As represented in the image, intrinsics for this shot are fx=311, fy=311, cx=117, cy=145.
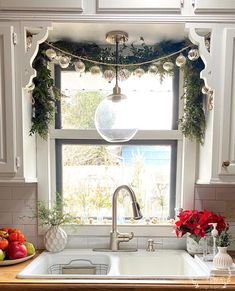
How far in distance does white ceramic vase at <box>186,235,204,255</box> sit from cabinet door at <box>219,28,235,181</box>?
465mm

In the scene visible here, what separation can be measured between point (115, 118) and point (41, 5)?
27.3 inches

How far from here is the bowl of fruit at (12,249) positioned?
1.67 meters

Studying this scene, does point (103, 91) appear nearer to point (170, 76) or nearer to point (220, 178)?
point (170, 76)

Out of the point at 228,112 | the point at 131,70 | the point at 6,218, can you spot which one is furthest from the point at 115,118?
the point at 6,218

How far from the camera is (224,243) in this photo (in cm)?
162

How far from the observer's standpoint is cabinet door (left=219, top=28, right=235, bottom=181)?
5.20ft

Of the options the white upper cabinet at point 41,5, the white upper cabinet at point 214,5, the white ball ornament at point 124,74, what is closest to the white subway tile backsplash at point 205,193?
the white ball ornament at point 124,74

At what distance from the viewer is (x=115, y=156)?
6.89 ft

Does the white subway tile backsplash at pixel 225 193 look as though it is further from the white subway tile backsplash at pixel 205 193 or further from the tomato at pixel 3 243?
the tomato at pixel 3 243

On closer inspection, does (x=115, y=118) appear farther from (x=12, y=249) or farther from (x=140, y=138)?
(x=12, y=249)

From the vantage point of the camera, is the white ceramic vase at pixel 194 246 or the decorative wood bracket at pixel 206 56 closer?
the decorative wood bracket at pixel 206 56

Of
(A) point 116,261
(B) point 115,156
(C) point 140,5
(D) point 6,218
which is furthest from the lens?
(B) point 115,156

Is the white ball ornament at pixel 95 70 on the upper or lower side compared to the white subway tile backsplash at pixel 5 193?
upper

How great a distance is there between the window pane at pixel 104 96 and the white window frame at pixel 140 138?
Result: 7cm
